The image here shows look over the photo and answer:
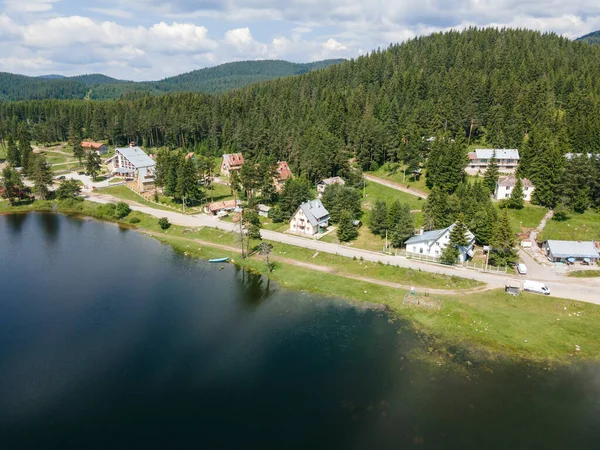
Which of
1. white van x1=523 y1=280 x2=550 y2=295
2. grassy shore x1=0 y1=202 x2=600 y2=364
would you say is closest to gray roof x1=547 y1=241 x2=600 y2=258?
white van x1=523 y1=280 x2=550 y2=295

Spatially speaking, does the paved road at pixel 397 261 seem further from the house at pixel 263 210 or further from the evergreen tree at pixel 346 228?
the house at pixel 263 210

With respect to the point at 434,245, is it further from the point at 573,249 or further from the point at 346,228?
the point at 573,249

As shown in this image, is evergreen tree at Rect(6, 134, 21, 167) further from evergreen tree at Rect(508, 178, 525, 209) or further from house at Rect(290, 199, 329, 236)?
evergreen tree at Rect(508, 178, 525, 209)

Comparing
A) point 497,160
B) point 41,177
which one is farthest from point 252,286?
point 41,177

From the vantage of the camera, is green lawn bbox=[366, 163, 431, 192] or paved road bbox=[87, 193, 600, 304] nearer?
paved road bbox=[87, 193, 600, 304]

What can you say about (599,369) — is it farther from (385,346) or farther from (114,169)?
(114,169)

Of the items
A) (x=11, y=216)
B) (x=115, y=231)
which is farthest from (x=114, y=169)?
(x=115, y=231)
